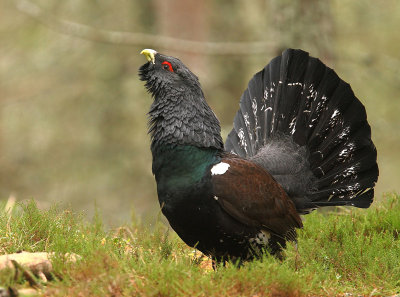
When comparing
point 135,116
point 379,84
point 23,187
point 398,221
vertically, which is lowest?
point 398,221

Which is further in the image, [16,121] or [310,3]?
[16,121]

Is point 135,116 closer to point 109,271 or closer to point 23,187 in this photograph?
point 23,187

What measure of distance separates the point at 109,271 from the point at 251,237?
1476 millimetres

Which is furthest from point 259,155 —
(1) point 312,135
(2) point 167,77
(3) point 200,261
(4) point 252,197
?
(3) point 200,261

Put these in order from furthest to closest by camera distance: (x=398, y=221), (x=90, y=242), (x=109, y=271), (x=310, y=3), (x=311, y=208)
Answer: (x=310, y=3) → (x=311, y=208) → (x=398, y=221) → (x=90, y=242) → (x=109, y=271)

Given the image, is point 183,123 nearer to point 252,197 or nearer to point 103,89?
point 252,197

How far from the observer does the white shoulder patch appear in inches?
182

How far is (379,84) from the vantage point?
14359mm

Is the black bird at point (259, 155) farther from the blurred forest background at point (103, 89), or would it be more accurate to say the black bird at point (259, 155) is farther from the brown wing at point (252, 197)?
the blurred forest background at point (103, 89)

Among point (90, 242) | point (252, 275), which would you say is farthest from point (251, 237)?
point (90, 242)

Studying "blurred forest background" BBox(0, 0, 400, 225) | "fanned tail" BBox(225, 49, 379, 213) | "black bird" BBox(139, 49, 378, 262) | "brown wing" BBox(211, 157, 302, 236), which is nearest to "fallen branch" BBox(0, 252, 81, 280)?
"black bird" BBox(139, 49, 378, 262)

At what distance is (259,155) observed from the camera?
586cm

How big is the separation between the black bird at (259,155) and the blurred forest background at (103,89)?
20.2ft

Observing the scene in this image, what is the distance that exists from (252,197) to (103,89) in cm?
948
